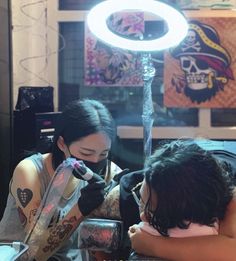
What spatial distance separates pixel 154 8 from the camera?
1.49 m

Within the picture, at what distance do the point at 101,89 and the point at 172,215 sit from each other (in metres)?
1.66

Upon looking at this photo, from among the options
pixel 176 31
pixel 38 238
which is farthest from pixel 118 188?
pixel 176 31

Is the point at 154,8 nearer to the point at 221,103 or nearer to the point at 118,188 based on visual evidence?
the point at 118,188

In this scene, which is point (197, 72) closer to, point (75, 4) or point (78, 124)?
point (75, 4)

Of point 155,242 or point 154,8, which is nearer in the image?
point 155,242

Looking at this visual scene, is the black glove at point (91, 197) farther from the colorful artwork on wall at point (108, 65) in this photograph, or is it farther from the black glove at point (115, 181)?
the colorful artwork on wall at point (108, 65)

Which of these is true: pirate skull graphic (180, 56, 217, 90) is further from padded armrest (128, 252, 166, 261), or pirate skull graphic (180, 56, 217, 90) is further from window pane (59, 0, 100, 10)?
padded armrest (128, 252, 166, 261)

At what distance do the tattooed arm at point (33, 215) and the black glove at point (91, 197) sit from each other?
0.08 feet

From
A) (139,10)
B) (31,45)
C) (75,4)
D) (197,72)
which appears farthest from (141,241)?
(75,4)

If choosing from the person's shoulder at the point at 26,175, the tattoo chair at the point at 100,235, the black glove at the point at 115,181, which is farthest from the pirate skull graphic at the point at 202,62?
the tattoo chair at the point at 100,235

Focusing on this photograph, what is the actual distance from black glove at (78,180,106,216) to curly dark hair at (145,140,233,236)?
230 millimetres

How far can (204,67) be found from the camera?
2670 millimetres

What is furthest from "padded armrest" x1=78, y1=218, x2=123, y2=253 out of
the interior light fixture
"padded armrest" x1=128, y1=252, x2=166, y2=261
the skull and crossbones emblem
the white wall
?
the skull and crossbones emblem

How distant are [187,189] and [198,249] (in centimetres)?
15
